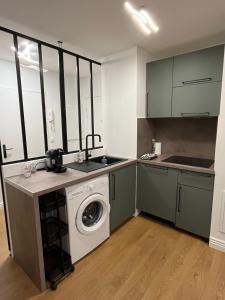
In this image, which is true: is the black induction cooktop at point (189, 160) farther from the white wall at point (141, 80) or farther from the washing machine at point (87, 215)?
the washing machine at point (87, 215)

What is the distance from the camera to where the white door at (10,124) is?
2670mm

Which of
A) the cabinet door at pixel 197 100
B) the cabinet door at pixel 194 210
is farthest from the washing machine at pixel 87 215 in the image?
the cabinet door at pixel 197 100

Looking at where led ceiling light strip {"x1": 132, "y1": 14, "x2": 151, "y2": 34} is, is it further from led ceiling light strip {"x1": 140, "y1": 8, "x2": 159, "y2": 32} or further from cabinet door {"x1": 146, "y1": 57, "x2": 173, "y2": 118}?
cabinet door {"x1": 146, "y1": 57, "x2": 173, "y2": 118}

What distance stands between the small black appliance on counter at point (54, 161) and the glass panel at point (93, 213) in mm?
519

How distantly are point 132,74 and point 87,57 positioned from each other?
28.6 inches

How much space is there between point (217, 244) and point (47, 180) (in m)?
1.94

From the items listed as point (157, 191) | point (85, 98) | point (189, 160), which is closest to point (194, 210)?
point (157, 191)

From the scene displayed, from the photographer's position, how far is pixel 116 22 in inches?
66.9

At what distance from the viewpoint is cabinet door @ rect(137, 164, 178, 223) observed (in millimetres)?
2201

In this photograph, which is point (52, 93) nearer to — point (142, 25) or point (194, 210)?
point (142, 25)

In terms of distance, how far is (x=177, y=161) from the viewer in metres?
2.33

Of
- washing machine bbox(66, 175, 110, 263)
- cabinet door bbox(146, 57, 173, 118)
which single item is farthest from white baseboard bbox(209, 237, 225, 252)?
cabinet door bbox(146, 57, 173, 118)

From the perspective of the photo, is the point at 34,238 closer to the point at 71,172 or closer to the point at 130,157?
the point at 71,172

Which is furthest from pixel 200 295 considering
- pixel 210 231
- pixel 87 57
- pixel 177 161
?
pixel 87 57
